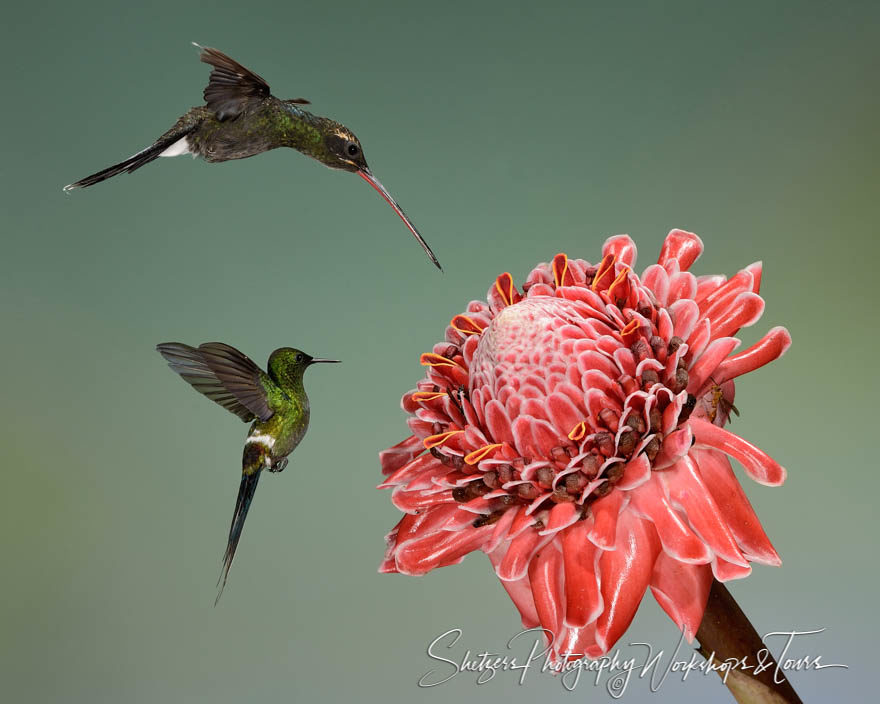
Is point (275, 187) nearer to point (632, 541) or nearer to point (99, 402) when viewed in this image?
point (99, 402)

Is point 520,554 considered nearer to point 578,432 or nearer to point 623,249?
point 578,432

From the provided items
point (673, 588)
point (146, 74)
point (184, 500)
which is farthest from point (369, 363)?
point (673, 588)

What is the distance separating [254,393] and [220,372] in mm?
33

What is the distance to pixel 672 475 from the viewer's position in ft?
1.41

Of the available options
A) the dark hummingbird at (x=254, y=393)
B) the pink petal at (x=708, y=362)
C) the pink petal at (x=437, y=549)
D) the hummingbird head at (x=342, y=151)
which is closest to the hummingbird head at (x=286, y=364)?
the dark hummingbird at (x=254, y=393)

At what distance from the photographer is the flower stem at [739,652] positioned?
418 millimetres

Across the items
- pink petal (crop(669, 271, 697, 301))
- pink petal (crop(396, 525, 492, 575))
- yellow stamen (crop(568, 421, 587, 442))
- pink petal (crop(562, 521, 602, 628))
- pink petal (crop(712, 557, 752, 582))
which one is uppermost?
pink petal (crop(669, 271, 697, 301))

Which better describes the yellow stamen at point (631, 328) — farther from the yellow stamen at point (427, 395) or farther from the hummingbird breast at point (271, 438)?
the hummingbird breast at point (271, 438)

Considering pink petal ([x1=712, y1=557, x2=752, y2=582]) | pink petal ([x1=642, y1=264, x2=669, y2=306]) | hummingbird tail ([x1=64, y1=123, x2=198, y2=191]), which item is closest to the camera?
pink petal ([x1=712, y1=557, x2=752, y2=582])

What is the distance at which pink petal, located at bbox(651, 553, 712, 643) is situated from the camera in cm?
41

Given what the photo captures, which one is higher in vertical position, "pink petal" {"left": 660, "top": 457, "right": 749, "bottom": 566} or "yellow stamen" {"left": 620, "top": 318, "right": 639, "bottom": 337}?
"yellow stamen" {"left": 620, "top": 318, "right": 639, "bottom": 337}

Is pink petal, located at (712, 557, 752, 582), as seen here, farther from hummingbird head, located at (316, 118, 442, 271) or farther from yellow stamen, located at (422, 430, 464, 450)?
hummingbird head, located at (316, 118, 442, 271)

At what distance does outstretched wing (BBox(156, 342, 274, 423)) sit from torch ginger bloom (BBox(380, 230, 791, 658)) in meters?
0.22

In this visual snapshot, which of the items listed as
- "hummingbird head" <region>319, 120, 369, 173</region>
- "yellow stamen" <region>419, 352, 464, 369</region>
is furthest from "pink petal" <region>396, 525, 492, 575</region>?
"hummingbird head" <region>319, 120, 369, 173</region>
